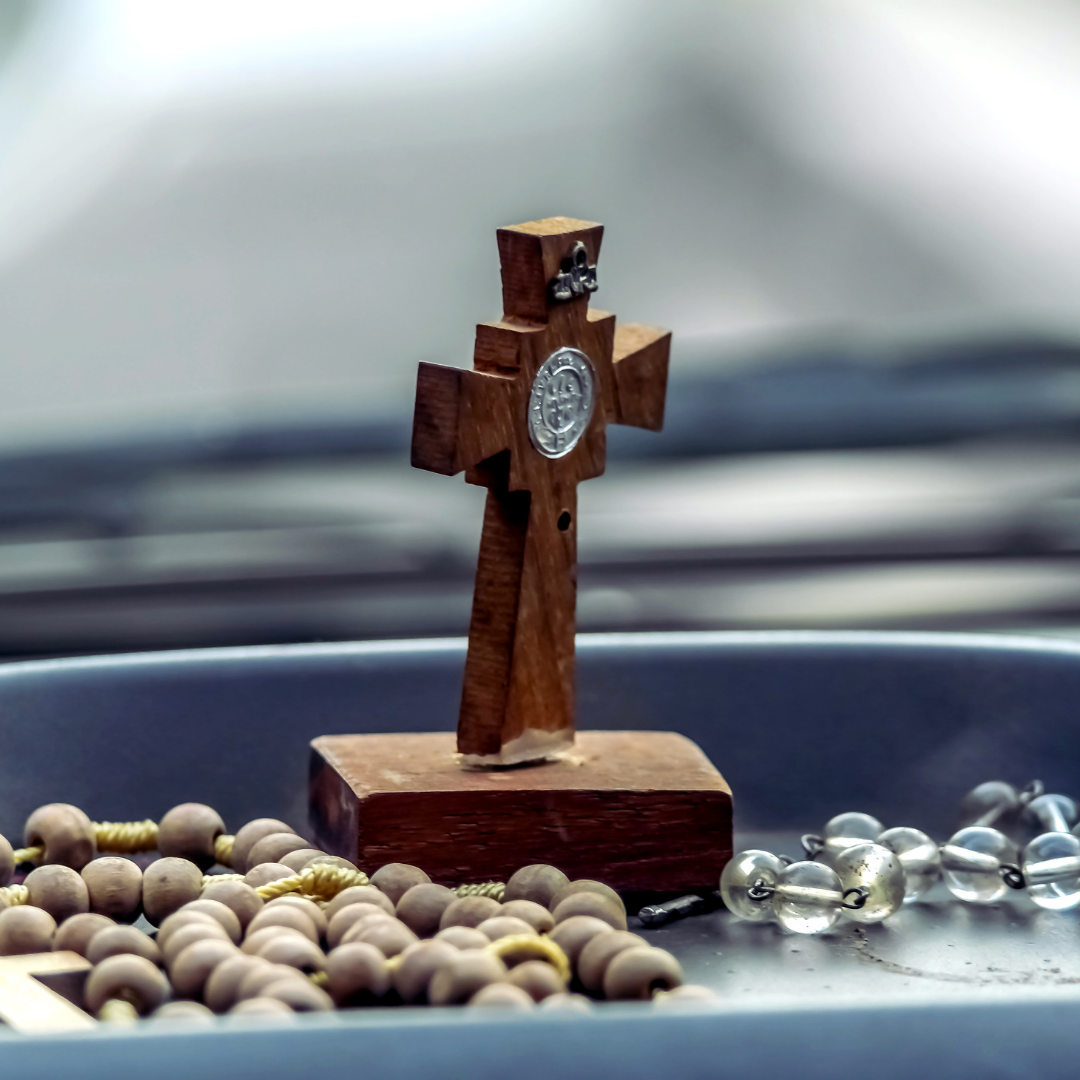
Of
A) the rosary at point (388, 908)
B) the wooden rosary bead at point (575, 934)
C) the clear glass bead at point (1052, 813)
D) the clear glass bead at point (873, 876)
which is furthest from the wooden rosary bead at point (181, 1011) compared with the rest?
the clear glass bead at point (1052, 813)

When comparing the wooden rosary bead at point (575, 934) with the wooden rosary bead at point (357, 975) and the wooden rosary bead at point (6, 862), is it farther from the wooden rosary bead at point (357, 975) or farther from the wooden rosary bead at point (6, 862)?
the wooden rosary bead at point (6, 862)

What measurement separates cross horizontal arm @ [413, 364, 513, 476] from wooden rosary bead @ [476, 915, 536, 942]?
155 mm

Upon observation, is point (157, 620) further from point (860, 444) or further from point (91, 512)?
point (860, 444)

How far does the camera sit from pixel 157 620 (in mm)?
1021

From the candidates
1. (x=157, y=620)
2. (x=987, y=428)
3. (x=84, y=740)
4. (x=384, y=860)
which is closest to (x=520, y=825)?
(x=384, y=860)

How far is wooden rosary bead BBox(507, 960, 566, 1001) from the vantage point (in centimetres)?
39

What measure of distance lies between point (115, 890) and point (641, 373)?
0.27m

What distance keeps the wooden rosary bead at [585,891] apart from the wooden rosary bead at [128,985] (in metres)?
0.13

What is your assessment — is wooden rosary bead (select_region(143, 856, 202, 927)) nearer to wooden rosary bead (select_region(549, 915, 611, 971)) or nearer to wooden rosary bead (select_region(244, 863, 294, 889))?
wooden rosary bead (select_region(244, 863, 294, 889))

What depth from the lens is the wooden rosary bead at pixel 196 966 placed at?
0.41 meters

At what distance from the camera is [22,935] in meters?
0.45

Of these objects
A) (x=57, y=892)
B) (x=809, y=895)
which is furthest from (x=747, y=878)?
(x=57, y=892)

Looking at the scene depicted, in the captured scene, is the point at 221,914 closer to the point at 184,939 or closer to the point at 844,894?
the point at 184,939

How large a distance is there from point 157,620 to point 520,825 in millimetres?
564
